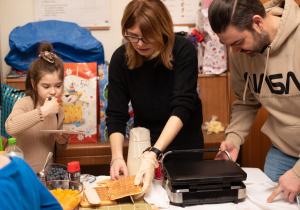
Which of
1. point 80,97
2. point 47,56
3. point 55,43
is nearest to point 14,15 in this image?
point 55,43

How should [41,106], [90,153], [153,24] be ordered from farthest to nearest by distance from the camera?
[90,153] < [41,106] < [153,24]

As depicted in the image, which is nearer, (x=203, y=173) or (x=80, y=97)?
(x=203, y=173)

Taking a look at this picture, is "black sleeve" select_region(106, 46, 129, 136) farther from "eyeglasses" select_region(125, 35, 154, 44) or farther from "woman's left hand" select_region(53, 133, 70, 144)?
"woman's left hand" select_region(53, 133, 70, 144)

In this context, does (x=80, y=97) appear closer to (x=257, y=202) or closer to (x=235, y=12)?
(x=235, y=12)

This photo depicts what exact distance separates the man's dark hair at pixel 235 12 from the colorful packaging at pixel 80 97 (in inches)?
59.4

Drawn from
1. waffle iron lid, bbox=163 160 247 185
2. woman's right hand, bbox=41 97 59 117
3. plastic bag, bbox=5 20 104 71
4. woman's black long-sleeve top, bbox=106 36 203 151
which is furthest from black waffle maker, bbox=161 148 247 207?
plastic bag, bbox=5 20 104 71

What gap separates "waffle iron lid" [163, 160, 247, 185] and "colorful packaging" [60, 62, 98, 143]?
1.46 meters

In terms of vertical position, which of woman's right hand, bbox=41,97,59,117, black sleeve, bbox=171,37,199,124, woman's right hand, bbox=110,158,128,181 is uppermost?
black sleeve, bbox=171,37,199,124

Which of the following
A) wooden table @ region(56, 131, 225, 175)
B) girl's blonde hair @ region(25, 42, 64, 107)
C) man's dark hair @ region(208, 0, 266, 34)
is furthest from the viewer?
wooden table @ region(56, 131, 225, 175)

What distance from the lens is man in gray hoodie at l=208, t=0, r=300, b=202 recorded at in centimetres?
134

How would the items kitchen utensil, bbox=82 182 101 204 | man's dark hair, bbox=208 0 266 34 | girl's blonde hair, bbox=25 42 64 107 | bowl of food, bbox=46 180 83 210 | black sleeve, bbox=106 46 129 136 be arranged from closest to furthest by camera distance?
1. bowl of food, bbox=46 180 83 210
2. kitchen utensil, bbox=82 182 101 204
3. man's dark hair, bbox=208 0 266 34
4. black sleeve, bbox=106 46 129 136
5. girl's blonde hair, bbox=25 42 64 107

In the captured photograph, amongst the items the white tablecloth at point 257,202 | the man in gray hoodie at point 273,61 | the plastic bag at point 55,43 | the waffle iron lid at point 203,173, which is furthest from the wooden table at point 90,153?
the waffle iron lid at point 203,173

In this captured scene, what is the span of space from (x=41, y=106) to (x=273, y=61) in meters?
1.21

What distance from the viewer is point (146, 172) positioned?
49.4 inches
